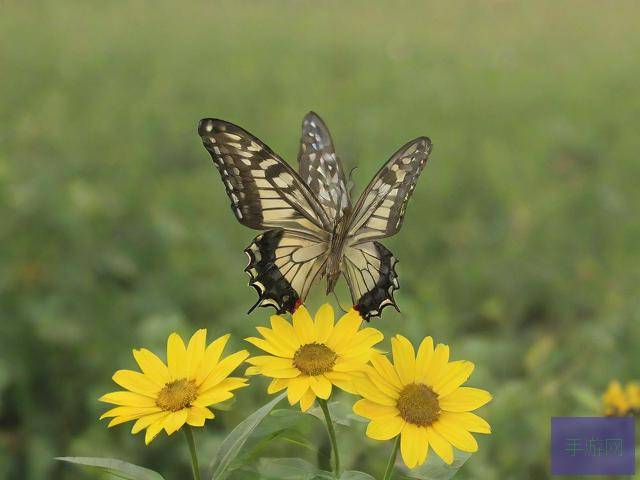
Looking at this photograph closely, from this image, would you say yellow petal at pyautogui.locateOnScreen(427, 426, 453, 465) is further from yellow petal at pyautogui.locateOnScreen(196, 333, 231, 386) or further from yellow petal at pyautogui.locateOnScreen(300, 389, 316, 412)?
yellow petal at pyautogui.locateOnScreen(196, 333, 231, 386)

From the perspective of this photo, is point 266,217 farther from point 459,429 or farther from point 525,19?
point 525,19

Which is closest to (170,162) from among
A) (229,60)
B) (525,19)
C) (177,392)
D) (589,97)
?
(229,60)

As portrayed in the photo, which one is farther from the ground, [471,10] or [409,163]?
[471,10]

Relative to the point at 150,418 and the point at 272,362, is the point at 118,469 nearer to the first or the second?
the point at 150,418

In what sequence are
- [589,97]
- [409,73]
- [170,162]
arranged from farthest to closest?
[409,73], [589,97], [170,162]

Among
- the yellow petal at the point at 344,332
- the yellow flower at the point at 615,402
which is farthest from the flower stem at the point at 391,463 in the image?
the yellow flower at the point at 615,402

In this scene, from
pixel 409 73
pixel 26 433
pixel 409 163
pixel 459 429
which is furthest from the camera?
pixel 409 73

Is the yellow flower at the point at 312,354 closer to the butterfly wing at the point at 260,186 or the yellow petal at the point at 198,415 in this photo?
the yellow petal at the point at 198,415

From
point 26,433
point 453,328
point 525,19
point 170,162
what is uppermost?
point 525,19

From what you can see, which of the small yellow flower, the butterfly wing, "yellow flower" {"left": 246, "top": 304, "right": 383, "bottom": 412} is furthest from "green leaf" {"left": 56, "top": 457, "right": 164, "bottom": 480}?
the small yellow flower
